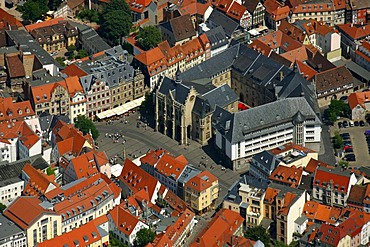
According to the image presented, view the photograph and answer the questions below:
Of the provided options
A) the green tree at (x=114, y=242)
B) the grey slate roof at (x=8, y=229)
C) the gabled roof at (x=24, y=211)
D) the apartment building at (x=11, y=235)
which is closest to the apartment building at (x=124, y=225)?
the green tree at (x=114, y=242)

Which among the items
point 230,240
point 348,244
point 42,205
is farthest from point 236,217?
point 42,205

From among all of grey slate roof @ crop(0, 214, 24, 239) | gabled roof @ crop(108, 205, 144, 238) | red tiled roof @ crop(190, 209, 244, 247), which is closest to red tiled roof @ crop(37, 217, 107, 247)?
gabled roof @ crop(108, 205, 144, 238)

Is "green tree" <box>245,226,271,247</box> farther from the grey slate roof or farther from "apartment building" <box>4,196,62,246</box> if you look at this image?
the grey slate roof

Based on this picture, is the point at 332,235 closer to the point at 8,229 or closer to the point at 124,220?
the point at 124,220

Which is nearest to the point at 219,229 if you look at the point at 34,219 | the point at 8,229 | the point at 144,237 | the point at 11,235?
the point at 144,237

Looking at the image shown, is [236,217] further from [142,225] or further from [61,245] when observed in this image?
[61,245]

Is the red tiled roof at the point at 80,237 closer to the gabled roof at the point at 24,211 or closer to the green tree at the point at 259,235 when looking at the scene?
the gabled roof at the point at 24,211
